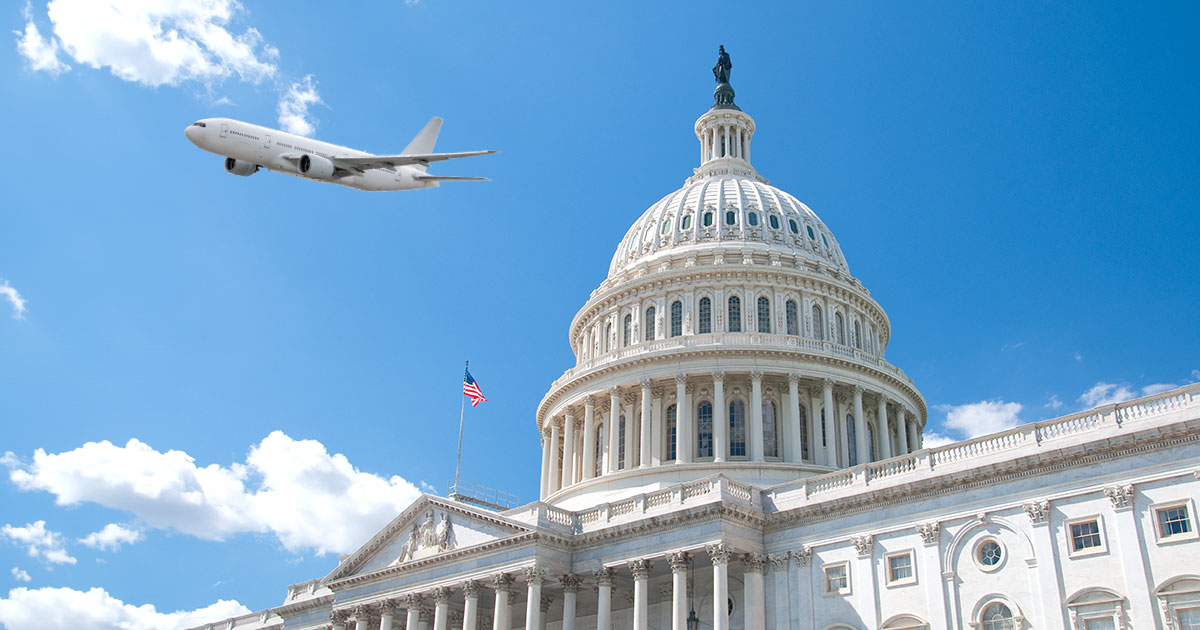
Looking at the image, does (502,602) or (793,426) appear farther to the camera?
(793,426)

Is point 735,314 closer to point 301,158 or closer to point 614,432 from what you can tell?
point 614,432

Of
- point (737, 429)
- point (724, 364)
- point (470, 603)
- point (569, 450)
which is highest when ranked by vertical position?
point (724, 364)

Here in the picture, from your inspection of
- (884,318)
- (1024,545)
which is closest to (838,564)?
(1024,545)

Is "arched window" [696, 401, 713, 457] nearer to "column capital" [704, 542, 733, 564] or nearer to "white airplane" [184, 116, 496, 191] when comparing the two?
"column capital" [704, 542, 733, 564]

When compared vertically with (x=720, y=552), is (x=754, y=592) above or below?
below

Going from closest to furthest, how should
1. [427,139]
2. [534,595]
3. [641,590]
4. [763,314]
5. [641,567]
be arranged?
[427,139] → [641,590] → [641,567] → [534,595] → [763,314]

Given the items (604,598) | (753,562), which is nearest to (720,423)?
(604,598)

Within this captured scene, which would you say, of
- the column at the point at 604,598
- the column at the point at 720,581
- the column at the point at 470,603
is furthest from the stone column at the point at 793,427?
the column at the point at 470,603

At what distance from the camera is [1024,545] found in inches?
1553

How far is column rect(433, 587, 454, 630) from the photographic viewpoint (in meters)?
51.8

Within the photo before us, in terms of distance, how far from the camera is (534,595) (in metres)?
48.7

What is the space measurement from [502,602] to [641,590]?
6.96 metres

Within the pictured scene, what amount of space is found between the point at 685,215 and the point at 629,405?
15910 millimetres

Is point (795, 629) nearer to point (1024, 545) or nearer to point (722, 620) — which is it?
point (722, 620)
